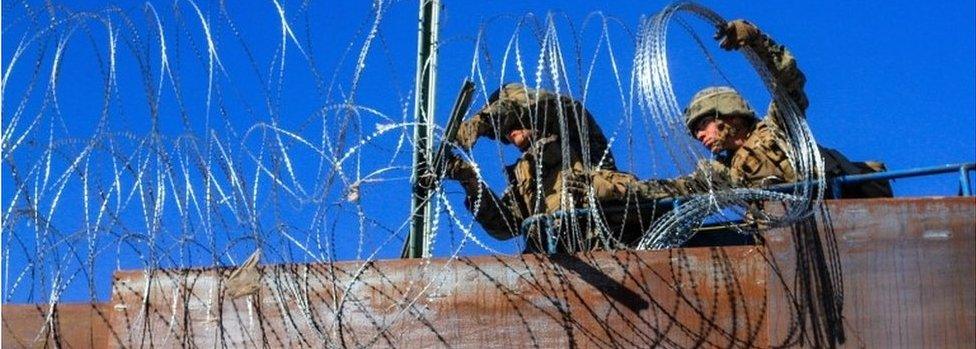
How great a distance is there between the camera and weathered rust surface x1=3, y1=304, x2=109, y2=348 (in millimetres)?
9734

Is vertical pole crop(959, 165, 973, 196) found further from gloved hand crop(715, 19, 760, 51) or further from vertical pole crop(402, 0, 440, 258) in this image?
→ vertical pole crop(402, 0, 440, 258)

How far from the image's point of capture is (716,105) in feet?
30.5

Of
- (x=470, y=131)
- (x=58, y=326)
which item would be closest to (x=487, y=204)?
(x=470, y=131)

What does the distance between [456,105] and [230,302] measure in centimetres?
153

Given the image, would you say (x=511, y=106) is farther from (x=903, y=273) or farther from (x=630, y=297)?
(x=903, y=273)

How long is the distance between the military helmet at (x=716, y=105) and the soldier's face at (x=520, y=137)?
86 centimetres

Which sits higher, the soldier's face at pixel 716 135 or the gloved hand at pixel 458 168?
the soldier's face at pixel 716 135

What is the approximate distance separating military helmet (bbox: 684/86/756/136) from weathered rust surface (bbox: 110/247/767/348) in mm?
1203

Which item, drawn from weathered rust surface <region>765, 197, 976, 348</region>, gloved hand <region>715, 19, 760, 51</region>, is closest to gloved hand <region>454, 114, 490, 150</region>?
gloved hand <region>715, 19, 760, 51</region>

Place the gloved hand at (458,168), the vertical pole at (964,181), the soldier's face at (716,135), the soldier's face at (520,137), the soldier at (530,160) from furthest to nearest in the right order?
the soldier's face at (520,137) → the soldier's face at (716,135) → the soldier at (530,160) → the gloved hand at (458,168) → the vertical pole at (964,181)

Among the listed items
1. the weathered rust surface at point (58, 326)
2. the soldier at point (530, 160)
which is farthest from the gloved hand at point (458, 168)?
the weathered rust surface at point (58, 326)

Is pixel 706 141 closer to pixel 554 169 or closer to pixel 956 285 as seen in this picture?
pixel 554 169

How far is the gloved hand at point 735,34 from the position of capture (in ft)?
28.1

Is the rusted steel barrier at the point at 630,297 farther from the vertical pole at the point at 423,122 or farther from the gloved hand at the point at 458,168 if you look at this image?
the gloved hand at the point at 458,168
